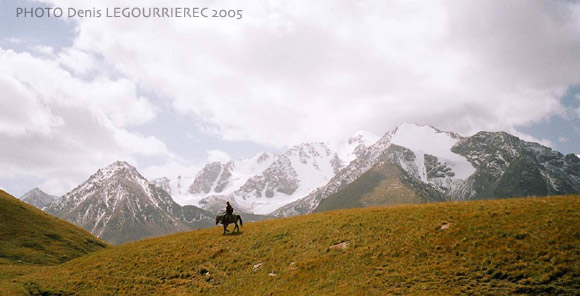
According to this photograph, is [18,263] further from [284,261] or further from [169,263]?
[284,261]

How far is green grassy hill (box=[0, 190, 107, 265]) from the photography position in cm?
5469

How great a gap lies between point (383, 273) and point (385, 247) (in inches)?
148

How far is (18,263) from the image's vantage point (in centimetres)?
5066

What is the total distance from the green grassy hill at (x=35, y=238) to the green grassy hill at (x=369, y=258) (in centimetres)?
1341

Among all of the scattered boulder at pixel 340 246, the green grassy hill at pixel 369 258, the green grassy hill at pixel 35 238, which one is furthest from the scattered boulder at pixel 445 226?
the green grassy hill at pixel 35 238

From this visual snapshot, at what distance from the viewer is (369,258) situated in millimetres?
28641

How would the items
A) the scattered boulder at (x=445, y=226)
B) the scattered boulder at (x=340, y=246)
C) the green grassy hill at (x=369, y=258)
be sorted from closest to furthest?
1. the green grassy hill at (x=369, y=258)
2. the scattered boulder at (x=445, y=226)
3. the scattered boulder at (x=340, y=246)

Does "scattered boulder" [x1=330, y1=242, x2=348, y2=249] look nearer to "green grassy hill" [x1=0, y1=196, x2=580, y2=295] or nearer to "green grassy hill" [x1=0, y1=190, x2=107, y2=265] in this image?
"green grassy hill" [x1=0, y1=196, x2=580, y2=295]

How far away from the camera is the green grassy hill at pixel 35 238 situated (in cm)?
5469

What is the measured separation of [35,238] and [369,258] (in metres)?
62.7

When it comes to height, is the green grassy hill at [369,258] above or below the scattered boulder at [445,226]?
below

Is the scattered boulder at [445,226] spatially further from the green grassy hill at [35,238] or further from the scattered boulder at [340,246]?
the green grassy hill at [35,238]

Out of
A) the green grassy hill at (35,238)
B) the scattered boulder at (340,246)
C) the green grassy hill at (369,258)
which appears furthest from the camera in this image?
the green grassy hill at (35,238)

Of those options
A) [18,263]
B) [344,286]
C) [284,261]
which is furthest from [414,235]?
[18,263]
